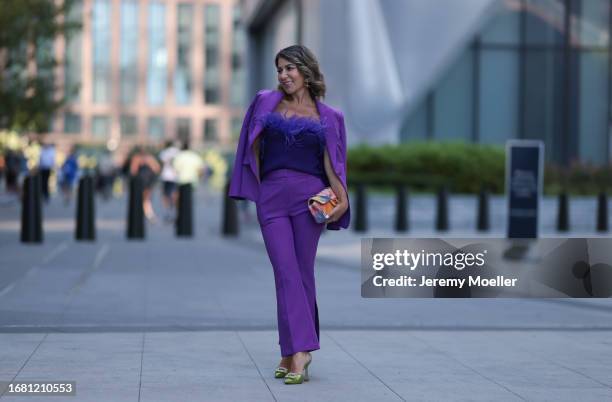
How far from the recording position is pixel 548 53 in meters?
32.3

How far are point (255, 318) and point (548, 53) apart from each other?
23.3m

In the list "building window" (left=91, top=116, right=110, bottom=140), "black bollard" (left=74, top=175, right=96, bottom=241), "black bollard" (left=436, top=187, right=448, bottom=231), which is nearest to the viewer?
"black bollard" (left=74, top=175, right=96, bottom=241)

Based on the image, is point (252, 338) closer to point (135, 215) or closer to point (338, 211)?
point (338, 211)

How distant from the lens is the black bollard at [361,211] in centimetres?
2362

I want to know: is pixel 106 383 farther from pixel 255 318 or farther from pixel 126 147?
pixel 126 147

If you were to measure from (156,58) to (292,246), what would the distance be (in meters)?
111

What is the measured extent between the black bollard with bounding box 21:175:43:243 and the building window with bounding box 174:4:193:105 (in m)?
98.1

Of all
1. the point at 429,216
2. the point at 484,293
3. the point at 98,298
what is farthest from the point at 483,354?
the point at 429,216

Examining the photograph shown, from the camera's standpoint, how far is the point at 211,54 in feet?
390

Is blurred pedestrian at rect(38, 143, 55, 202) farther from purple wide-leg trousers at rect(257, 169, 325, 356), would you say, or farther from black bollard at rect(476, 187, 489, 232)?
purple wide-leg trousers at rect(257, 169, 325, 356)

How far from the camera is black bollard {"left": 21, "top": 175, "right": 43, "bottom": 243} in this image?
19359mm

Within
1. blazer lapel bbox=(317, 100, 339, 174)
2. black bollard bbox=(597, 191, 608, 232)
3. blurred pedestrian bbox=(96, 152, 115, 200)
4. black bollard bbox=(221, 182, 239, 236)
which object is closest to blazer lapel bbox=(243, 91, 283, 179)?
blazer lapel bbox=(317, 100, 339, 174)

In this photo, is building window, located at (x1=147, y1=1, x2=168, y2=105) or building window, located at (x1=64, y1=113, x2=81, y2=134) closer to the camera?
building window, located at (x1=64, y1=113, x2=81, y2=134)

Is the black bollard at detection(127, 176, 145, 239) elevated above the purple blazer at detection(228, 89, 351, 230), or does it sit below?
below
